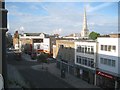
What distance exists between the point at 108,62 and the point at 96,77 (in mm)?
3265

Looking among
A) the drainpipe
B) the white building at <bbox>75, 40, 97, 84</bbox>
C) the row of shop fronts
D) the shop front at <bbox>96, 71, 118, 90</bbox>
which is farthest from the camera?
the white building at <bbox>75, 40, 97, 84</bbox>

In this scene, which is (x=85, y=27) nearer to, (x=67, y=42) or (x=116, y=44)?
(x=67, y=42)

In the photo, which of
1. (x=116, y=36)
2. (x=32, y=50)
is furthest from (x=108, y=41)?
(x=32, y=50)

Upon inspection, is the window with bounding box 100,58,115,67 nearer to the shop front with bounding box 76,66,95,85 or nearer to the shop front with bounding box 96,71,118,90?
the shop front with bounding box 96,71,118,90

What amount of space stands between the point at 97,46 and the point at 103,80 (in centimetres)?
460

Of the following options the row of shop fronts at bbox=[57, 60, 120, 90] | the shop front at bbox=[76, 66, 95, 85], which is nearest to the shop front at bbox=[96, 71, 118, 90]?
the row of shop fronts at bbox=[57, 60, 120, 90]

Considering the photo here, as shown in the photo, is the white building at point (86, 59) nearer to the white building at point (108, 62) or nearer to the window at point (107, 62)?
the white building at point (108, 62)

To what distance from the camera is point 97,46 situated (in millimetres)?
32531

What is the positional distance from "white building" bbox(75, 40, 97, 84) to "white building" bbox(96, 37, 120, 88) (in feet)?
4.39

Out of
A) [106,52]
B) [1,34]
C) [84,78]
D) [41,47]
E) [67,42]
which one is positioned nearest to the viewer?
[1,34]

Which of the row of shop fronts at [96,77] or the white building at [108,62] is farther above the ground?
the white building at [108,62]

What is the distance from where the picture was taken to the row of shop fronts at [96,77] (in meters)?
28.5

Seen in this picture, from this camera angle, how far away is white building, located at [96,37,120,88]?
2805 centimetres

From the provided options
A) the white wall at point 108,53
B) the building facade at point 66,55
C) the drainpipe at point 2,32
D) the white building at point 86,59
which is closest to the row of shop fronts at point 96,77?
the white building at point 86,59
